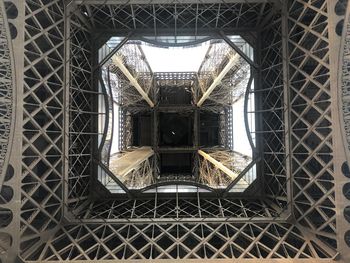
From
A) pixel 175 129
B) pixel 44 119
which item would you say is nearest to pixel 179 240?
pixel 44 119

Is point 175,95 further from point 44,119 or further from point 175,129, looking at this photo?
point 44,119

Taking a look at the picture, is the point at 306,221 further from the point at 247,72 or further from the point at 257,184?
the point at 247,72

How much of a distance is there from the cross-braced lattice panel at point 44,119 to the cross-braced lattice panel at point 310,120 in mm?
12173

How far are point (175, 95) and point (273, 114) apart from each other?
17.8 metres

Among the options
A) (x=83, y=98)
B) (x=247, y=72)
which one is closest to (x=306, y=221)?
(x=247, y=72)

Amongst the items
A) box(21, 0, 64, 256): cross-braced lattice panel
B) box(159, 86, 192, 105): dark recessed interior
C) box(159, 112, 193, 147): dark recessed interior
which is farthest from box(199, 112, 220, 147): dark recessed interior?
box(21, 0, 64, 256): cross-braced lattice panel

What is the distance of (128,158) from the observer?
24.7 m

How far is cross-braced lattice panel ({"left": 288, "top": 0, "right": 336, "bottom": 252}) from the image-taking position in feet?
42.8

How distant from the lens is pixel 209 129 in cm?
3500

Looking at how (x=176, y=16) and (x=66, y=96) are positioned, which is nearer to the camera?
(x=66, y=96)

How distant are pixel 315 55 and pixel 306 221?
8218 millimetres

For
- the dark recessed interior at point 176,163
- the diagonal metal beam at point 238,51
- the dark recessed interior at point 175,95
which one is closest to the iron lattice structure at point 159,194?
the diagonal metal beam at point 238,51

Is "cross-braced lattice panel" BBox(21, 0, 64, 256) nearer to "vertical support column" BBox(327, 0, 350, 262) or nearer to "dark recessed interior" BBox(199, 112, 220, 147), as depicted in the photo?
"vertical support column" BBox(327, 0, 350, 262)

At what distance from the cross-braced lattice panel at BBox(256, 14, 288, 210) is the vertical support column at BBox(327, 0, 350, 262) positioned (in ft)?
11.8
